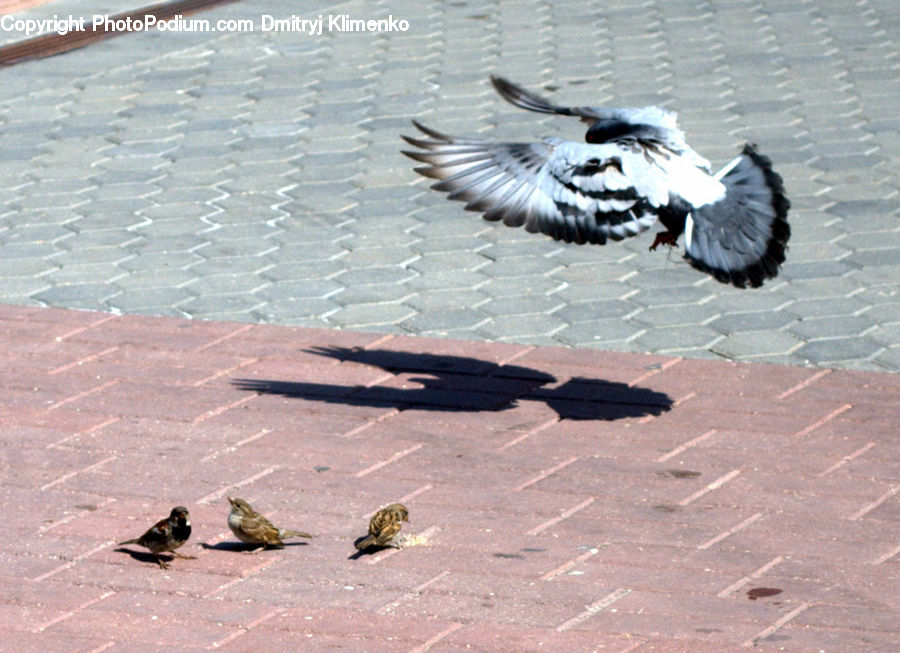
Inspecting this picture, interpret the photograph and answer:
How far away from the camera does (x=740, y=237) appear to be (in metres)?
5.46

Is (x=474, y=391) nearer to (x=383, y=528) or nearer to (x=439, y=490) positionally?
(x=439, y=490)

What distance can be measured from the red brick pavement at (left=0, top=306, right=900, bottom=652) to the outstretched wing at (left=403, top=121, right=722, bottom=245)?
70 centimetres

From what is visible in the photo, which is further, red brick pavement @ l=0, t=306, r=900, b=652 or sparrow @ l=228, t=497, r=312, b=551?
sparrow @ l=228, t=497, r=312, b=551

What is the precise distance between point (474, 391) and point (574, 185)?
0.92 metres

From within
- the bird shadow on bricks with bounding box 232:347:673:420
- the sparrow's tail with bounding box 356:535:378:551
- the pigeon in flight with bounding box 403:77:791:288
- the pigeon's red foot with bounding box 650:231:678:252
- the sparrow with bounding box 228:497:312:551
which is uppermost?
the pigeon in flight with bounding box 403:77:791:288

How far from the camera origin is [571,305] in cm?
671

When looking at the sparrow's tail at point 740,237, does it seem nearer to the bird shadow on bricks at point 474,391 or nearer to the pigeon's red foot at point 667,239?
the pigeon's red foot at point 667,239

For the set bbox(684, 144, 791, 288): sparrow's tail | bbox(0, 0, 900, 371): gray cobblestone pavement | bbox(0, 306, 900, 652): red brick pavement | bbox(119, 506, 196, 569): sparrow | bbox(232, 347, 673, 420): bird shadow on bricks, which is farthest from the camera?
bbox(0, 0, 900, 371): gray cobblestone pavement

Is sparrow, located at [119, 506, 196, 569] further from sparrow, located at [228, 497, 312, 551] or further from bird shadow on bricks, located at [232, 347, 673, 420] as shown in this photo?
bird shadow on bricks, located at [232, 347, 673, 420]

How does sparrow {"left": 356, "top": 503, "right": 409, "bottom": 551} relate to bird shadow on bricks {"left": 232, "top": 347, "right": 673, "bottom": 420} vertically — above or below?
below

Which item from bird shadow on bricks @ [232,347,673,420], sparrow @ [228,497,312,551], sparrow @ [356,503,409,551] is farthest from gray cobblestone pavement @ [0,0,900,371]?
sparrow @ [228,497,312,551]

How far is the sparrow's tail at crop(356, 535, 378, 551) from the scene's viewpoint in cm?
432

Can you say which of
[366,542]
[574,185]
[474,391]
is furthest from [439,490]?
[574,185]

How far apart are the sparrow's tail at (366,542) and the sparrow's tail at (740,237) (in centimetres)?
179
